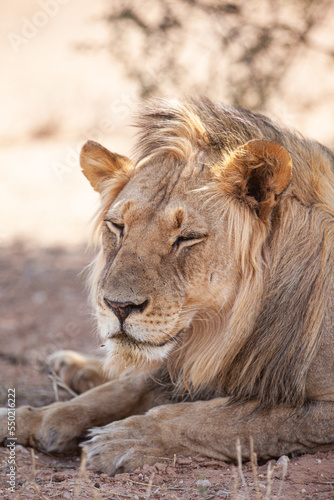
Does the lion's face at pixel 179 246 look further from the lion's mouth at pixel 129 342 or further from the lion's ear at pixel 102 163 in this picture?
the lion's ear at pixel 102 163

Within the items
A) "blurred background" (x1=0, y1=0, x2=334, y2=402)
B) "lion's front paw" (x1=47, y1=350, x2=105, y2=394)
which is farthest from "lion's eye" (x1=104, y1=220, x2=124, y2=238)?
"blurred background" (x1=0, y1=0, x2=334, y2=402)

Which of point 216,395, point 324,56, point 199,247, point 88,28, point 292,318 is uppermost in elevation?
point 88,28

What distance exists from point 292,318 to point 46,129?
982cm

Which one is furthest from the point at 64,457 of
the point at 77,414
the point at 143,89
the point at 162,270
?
the point at 143,89

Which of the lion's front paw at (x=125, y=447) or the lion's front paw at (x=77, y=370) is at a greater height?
the lion's front paw at (x=77, y=370)

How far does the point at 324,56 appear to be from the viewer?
7.33 m

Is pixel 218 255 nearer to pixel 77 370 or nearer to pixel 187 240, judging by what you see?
pixel 187 240

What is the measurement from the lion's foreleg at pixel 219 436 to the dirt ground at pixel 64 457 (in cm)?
5

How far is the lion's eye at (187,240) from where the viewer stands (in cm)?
271

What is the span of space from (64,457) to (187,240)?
132 cm

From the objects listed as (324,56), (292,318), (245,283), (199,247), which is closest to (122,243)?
(199,247)

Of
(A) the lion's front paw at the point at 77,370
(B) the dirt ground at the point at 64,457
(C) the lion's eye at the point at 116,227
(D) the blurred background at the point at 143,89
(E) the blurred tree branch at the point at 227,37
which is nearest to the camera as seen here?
(B) the dirt ground at the point at 64,457

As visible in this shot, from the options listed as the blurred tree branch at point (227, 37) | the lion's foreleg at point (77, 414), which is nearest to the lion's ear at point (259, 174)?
the lion's foreleg at point (77, 414)

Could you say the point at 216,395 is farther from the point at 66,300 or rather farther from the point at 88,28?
the point at 88,28
